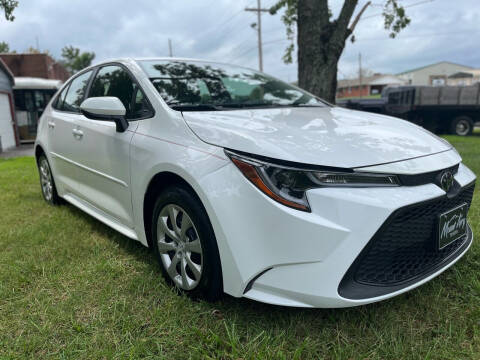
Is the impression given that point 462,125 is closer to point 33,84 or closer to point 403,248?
point 403,248

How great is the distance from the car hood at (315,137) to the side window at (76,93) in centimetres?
160

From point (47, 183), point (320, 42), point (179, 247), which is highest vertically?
point (320, 42)

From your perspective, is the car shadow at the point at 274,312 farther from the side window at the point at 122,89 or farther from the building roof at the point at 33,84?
the building roof at the point at 33,84

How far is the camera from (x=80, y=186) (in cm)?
326

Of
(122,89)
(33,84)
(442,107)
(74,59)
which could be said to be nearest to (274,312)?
(122,89)

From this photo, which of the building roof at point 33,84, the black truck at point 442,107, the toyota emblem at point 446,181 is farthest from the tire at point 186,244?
the building roof at point 33,84

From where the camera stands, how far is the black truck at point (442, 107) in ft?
42.4

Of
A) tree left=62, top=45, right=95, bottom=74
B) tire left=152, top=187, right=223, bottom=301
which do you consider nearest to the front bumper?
tire left=152, top=187, right=223, bottom=301

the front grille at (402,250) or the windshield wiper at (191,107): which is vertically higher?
the windshield wiper at (191,107)

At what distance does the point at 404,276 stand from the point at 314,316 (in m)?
0.52

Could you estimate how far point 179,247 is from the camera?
2.17 metres

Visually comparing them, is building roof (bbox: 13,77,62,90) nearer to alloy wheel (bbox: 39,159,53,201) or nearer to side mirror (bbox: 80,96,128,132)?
alloy wheel (bbox: 39,159,53,201)

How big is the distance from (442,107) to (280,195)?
13328 mm

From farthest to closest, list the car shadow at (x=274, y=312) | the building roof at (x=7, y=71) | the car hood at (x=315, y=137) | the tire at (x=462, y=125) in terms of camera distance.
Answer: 1. the building roof at (x=7, y=71)
2. the tire at (x=462, y=125)
3. the car shadow at (x=274, y=312)
4. the car hood at (x=315, y=137)
